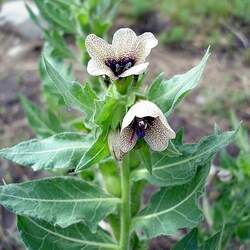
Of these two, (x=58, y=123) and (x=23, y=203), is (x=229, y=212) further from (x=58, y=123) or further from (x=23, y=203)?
(x=23, y=203)

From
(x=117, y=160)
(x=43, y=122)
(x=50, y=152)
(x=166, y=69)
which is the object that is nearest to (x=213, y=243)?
(x=117, y=160)

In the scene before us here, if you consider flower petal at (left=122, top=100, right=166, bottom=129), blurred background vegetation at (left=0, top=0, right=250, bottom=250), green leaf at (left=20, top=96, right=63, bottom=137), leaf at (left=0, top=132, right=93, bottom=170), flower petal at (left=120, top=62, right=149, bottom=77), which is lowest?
blurred background vegetation at (left=0, top=0, right=250, bottom=250)

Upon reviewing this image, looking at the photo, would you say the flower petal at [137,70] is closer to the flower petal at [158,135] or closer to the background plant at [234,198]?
the flower petal at [158,135]

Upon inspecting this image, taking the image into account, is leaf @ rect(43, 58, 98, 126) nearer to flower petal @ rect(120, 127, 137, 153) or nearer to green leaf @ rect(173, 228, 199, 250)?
flower petal @ rect(120, 127, 137, 153)

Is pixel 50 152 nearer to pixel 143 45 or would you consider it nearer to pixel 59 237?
pixel 59 237

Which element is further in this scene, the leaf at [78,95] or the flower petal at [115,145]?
the leaf at [78,95]

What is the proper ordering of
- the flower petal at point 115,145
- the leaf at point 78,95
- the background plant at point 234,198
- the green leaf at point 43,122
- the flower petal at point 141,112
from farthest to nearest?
the green leaf at point 43,122
the background plant at point 234,198
the leaf at point 78,95
the flower petal at point 115,145
the flower petal at point 141,112

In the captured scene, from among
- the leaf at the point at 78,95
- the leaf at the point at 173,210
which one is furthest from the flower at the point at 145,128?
the leaf at the point at 173,210

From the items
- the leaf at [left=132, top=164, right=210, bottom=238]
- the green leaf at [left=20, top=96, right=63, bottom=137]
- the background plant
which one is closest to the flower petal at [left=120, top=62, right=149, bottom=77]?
the leaf at [left=132, top=164, right=210, bottom=238]
